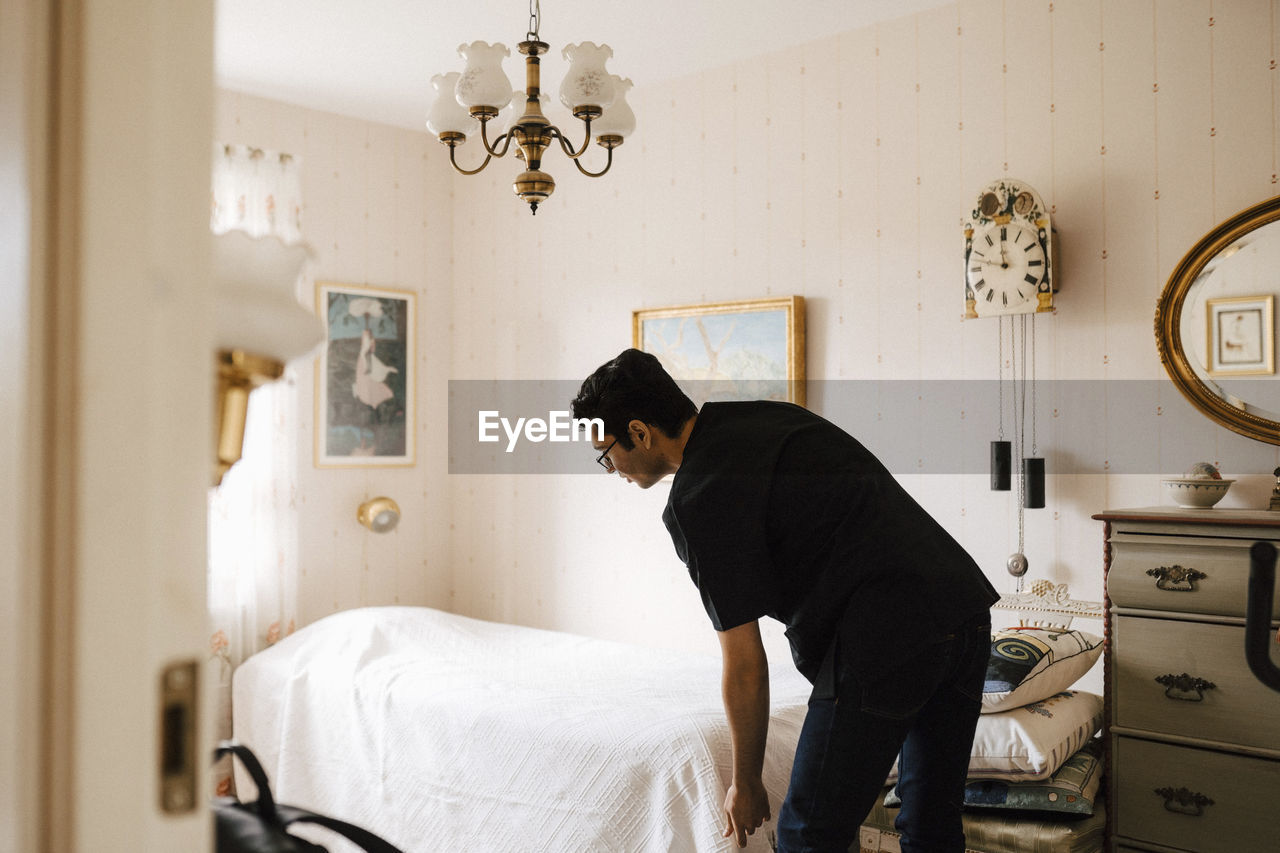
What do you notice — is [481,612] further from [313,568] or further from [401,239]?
[401,239]

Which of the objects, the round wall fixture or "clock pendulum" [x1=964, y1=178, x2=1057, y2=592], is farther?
the round wall fixture

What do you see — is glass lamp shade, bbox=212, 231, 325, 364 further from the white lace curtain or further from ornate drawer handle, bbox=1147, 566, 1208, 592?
the white lace curtain

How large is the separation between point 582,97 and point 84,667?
192 cm

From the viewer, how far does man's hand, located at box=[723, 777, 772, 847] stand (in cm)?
176

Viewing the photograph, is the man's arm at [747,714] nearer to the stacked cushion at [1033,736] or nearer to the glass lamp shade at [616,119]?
the stacked cushion at [1033,736]

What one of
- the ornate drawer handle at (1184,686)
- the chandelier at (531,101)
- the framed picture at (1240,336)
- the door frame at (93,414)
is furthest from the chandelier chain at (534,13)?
the door frame at (93,414)

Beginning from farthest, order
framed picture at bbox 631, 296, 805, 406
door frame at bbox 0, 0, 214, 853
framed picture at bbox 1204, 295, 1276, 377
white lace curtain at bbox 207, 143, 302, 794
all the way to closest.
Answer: white lace curtain at bbox 207, 143, 302, 794
framed picture at bbox 631, 296, 805, 406
framed picture at bbox 1204, 295, 1276, 377
door frame at bbox 0, 0, 214, 853

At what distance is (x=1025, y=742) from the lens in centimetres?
223

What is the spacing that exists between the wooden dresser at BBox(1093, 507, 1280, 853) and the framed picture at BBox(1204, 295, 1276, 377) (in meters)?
0.52

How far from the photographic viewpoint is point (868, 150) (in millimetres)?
3416

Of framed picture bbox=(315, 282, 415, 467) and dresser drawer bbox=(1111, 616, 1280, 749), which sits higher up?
framed picture bbox=(315, 282, 415, 467)

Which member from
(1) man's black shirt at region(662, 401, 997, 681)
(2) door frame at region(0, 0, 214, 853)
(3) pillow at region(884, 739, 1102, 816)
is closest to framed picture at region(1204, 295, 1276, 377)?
(3) pillow at region(884, 739, 1102, 816)

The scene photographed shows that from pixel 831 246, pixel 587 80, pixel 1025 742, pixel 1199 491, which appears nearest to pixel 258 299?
pixel 587 80

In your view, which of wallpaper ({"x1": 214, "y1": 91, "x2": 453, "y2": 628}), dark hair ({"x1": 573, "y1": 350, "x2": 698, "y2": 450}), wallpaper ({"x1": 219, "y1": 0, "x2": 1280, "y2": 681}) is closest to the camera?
dark hair ({"x1": 573, "y1": 350, "x2": 698, "y2": 450})
